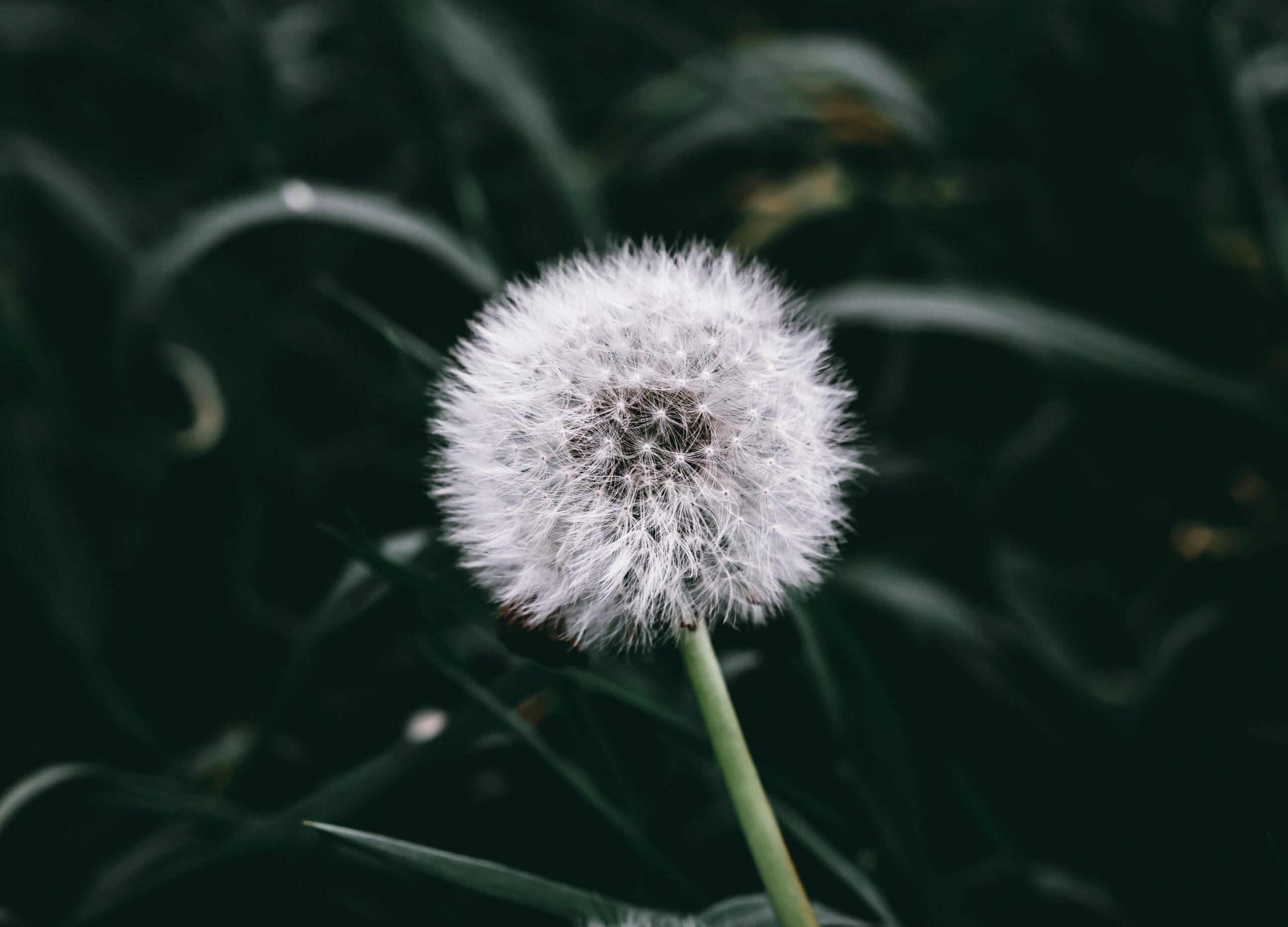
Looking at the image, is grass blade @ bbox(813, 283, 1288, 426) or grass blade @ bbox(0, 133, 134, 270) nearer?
grass blade @ bbox(813, 283, 1288, 426)

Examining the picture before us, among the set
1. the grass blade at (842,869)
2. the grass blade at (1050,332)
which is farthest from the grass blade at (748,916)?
the grass blade at (1050,332)

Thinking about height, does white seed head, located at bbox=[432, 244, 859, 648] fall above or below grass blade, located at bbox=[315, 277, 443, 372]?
below

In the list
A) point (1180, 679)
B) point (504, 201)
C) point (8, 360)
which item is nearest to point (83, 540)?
point (8, 360)

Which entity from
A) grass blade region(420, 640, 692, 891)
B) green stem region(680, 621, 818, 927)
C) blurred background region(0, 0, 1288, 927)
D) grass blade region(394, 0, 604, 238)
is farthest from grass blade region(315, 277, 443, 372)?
grass blade region(394, 0, 604, 238)

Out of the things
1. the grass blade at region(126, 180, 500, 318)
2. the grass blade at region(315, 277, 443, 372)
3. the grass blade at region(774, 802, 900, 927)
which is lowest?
A: the grass blade at region(774, 802, 900, 927)

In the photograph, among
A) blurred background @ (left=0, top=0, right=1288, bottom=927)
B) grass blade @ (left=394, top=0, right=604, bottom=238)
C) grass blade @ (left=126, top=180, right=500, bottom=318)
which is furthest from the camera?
grass blade @ (left=394, top=0, right=604, bottom=238)

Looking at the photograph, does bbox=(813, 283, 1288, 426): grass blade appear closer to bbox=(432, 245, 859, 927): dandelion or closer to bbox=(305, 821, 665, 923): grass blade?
bbox=(432, 245, 859, 927): dandelion

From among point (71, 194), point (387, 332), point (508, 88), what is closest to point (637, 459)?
point (387, 332)

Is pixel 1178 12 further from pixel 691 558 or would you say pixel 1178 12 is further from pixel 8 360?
pixel 8 360

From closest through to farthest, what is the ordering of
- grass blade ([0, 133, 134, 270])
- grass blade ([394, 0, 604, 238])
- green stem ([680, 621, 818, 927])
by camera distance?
green stem ([680, 621, 818, 927]), grass blade ([394, 0, 604, 238]), grass blade ([0, 133, 134, 270])
